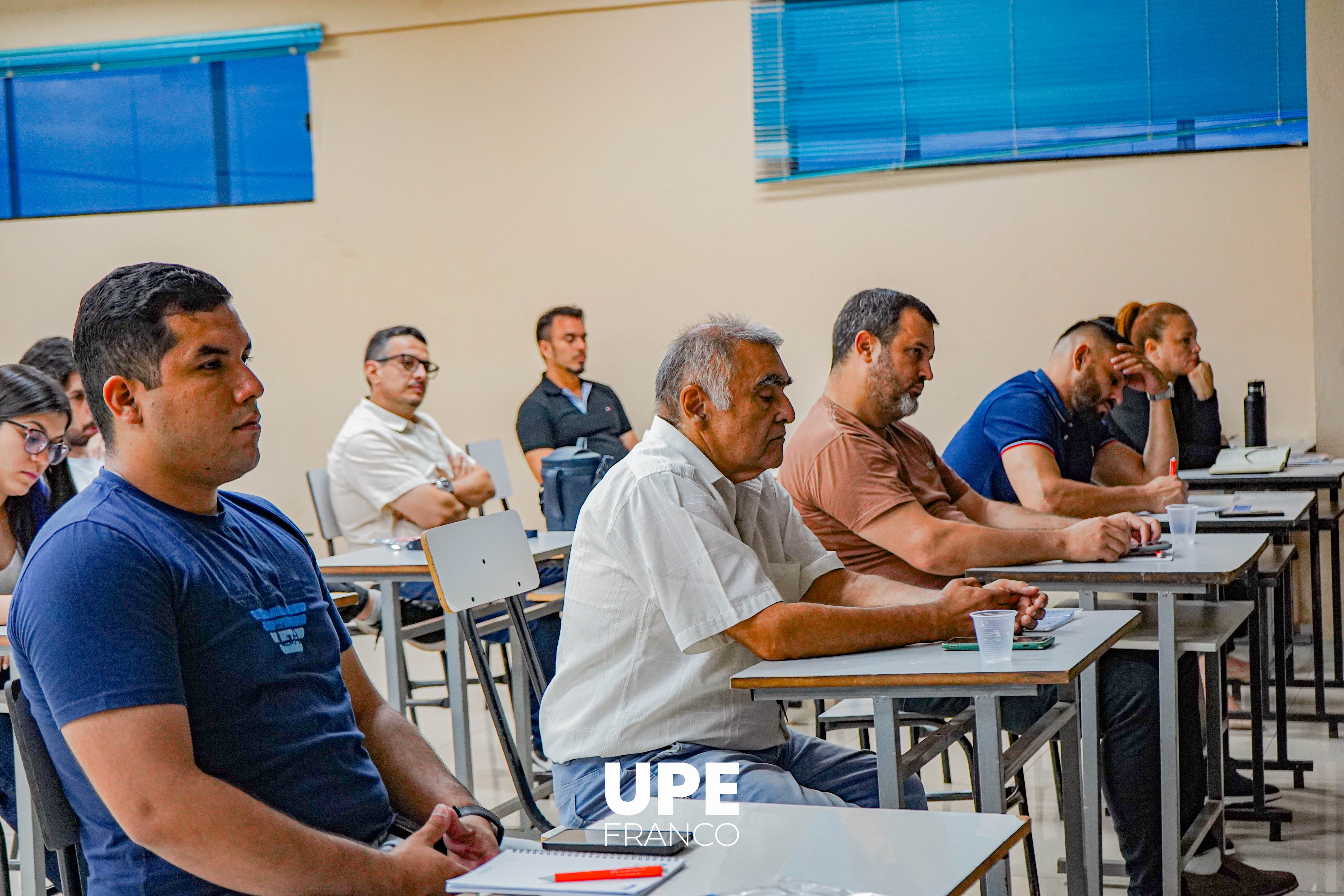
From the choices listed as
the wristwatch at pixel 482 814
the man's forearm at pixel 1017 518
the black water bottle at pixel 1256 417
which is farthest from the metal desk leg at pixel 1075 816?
the black water bottle at pixel 1256 417

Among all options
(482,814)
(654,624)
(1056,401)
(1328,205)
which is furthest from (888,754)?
(1328,205)

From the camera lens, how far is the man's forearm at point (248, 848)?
1190 mm

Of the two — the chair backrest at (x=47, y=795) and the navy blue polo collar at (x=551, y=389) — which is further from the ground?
the navy blue polo collar at (x=551, y=389)

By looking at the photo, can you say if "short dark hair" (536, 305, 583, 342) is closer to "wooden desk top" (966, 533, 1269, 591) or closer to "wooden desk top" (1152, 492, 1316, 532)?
"wooden desk top" (1152, 492, 1316, 532)

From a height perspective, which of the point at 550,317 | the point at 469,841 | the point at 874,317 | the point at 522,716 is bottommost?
the point at 522,716

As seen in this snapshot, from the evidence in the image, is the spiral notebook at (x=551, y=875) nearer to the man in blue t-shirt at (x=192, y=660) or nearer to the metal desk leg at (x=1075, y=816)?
the man in blue t-shirt at (x=192, y=660)

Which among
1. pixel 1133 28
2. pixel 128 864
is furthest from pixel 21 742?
pixel 1133 28

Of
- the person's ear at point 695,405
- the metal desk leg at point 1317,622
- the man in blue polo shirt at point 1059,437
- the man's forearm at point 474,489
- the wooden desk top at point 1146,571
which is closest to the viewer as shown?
the person's ear at point 695,405

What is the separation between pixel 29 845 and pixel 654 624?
1.22 m

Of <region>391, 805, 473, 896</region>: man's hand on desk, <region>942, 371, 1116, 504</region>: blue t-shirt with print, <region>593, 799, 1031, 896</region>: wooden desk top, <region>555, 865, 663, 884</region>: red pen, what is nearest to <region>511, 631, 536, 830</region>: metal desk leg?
<region>942, 371, 1116, 504</region>: blue t-shirt with print

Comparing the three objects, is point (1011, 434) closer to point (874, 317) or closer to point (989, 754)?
point (874, 317)

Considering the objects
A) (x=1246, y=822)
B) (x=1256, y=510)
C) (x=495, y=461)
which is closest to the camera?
(x=1246, y=822)

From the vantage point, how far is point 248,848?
121 cm

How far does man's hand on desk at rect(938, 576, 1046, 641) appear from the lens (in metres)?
1.91
